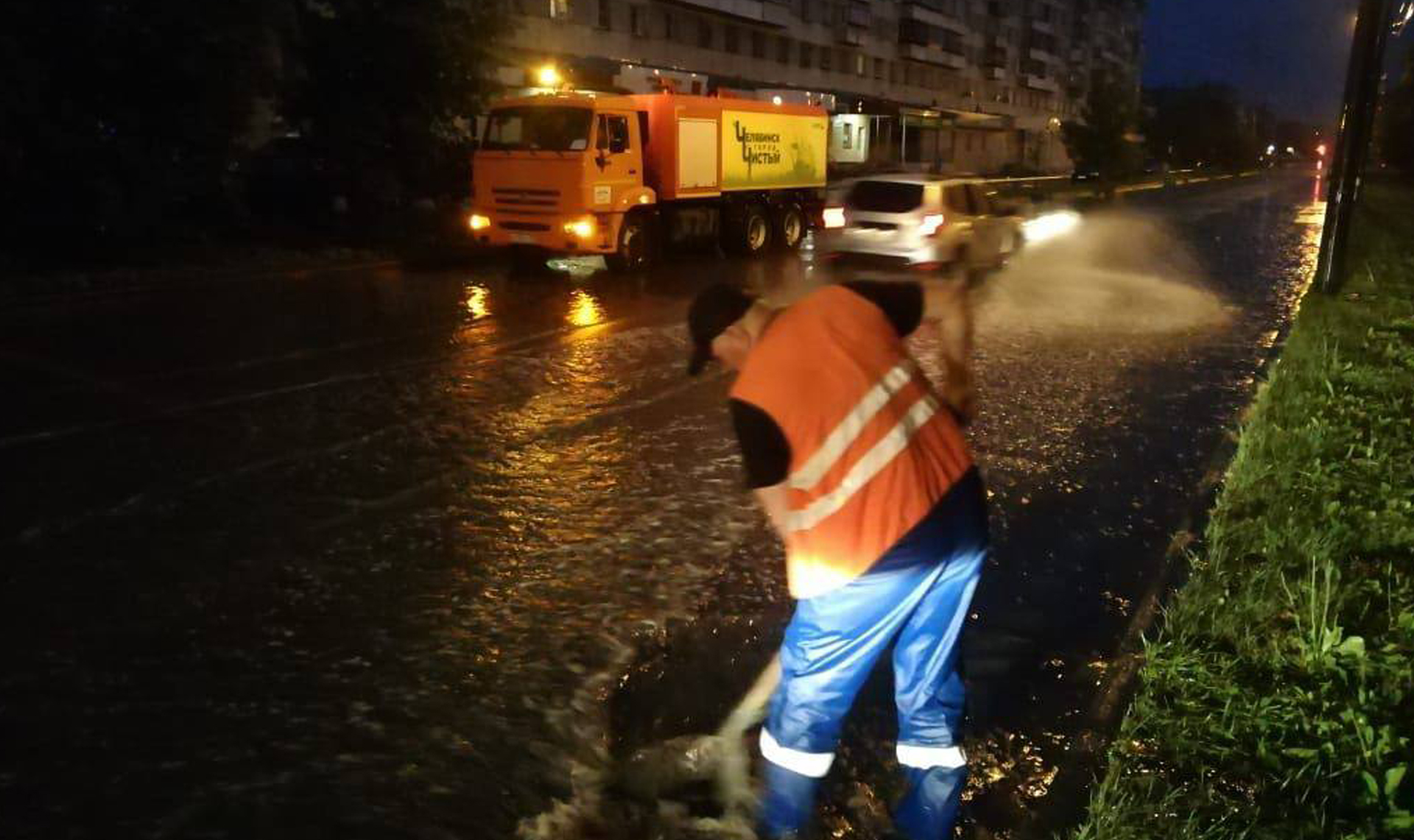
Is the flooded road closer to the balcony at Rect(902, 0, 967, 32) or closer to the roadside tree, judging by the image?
the roadside tree

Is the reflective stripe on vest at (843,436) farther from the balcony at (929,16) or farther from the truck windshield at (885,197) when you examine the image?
the balcony at (929,16)

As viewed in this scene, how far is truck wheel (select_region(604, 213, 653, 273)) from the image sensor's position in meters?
17.7

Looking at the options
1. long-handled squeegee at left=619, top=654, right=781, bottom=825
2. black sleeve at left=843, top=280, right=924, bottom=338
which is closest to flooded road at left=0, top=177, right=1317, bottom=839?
long-handled squeegee at left=619, top=654, right=781, bottom=825

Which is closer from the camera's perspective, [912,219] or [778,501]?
[778,501]

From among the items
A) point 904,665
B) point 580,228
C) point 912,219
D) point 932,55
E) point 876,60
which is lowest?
point 904,665

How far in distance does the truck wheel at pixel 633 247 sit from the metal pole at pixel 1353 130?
9.79 metres

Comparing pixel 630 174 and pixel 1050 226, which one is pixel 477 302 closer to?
pixel 630 174

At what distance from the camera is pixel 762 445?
266cm

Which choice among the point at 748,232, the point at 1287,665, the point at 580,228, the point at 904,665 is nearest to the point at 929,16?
the point at 748,232

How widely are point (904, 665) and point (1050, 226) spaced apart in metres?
23.5

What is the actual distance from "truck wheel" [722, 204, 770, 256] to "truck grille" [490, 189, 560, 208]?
198 inches

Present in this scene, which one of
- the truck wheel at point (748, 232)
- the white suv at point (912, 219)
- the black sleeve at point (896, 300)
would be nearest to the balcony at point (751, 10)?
the truck wheel at point (748, 232)

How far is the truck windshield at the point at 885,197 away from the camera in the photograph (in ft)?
50.7

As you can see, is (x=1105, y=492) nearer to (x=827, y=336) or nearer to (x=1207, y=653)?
(x=1207, y=653)
